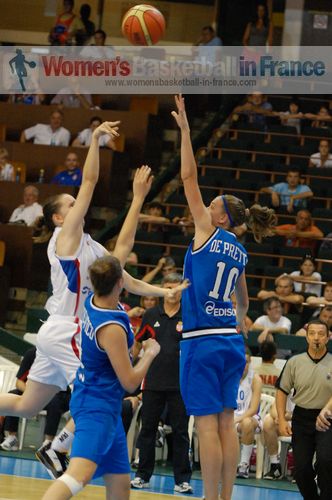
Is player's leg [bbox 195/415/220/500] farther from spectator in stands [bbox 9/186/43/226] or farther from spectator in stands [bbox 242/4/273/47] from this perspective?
spectator in stands [bbox 242/4/273/47]

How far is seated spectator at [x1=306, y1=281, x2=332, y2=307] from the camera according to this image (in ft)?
44.9

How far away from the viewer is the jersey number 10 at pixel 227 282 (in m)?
7.17

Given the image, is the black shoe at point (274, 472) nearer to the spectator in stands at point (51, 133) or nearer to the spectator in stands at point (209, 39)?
the spectator in stands at point (51, 133)

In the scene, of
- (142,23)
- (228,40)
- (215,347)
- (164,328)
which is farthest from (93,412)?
(228,40)

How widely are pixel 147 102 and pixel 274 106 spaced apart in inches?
89.4

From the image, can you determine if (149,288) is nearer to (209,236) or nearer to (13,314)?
(209,236)

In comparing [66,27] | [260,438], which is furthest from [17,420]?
[66,27]

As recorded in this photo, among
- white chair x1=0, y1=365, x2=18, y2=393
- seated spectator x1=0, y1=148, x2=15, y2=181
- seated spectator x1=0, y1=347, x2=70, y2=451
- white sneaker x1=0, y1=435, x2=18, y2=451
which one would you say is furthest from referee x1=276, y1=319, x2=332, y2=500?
seated spectator x1=0, y1=148, x2=15, y2=181

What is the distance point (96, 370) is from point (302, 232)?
10074 mm

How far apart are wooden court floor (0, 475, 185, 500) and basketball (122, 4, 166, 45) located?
18.0 feet

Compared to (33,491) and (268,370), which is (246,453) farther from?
(33,491)

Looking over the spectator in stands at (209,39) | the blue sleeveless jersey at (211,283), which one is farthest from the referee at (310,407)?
the spectator in stands at (209,39)

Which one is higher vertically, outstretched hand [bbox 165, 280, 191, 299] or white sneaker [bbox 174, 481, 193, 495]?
outstretched hand [bbox 165, 280, 191, 299]

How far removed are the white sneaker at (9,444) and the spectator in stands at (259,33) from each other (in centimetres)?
1043
